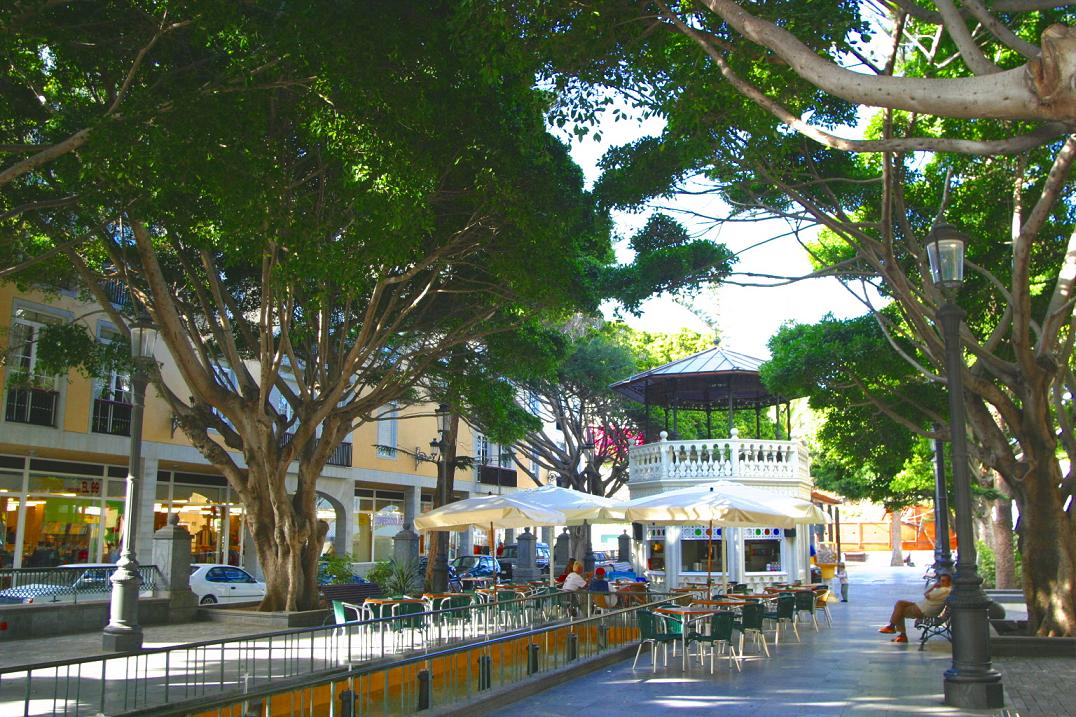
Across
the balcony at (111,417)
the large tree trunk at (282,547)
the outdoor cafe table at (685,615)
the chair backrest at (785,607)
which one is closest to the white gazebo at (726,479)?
the chair backrest at (785,607)

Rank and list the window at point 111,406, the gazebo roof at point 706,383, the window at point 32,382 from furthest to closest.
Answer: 1. the gazebo roof at point 706,383
2. the window at point 111,406
3. the window at point 32,382

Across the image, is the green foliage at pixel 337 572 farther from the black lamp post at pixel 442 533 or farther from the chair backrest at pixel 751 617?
the chair backrest at pixel 751 617

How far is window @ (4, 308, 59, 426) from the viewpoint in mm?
23641

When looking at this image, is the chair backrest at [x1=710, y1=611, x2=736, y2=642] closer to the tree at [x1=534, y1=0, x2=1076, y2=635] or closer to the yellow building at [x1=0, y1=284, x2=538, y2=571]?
the tree at [x1=534, y1=0, x2=1076, y2=635]

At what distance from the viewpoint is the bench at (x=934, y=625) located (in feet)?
51.5

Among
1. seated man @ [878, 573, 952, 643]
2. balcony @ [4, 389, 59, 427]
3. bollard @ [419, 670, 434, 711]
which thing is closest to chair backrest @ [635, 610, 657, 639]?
bollard @ [419, 670, 434, 711]

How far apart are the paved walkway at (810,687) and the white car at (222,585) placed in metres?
14.7

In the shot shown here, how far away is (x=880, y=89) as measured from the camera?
6293 millimetres

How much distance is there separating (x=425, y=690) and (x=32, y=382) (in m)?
17.4

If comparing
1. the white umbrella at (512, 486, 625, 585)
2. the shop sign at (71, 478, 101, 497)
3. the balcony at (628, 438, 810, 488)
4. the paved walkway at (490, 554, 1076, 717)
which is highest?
the balcony at (628, 438, 810, 488)

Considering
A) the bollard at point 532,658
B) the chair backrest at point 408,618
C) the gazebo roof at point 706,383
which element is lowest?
the bollard at point 532,658

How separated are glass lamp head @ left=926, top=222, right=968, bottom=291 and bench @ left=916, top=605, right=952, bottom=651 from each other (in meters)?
7.20

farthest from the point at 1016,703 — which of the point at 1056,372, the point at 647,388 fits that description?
the point at 647,388

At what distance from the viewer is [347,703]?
28.4 ft
